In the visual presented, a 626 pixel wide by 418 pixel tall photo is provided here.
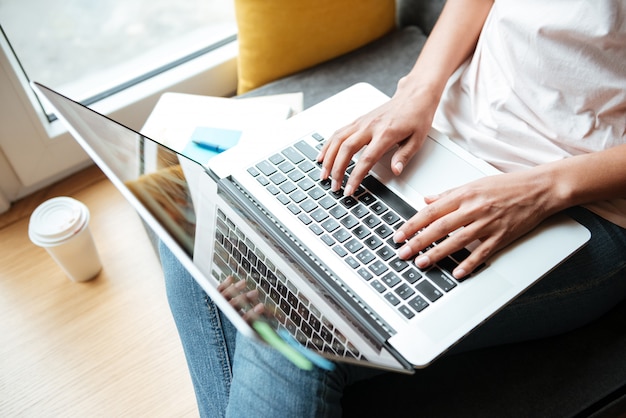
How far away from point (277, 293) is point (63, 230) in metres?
0.64

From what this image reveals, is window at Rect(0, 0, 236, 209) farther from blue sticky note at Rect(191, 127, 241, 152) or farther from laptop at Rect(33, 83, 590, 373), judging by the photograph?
laptop at Rect(33, 83, 590, 373)

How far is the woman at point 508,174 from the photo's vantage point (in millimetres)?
754

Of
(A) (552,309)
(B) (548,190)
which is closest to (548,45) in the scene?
(B) (548,190)

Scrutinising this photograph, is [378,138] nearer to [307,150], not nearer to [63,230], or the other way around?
[307,150]

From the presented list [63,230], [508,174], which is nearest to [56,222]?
[63,230]

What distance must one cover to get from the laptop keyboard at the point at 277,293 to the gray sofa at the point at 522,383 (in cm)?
19

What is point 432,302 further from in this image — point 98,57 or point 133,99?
point 98,57

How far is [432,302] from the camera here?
2.33 ft

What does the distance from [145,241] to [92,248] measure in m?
0.16

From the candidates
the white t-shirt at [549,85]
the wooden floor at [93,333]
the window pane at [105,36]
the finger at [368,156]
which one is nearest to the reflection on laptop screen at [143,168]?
the finger at [368,156]

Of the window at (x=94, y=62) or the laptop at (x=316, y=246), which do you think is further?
the window at (x=94, y=62)

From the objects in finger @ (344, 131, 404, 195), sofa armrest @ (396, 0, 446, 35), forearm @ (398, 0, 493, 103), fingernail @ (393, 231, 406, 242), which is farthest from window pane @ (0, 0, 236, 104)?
fingernail @ (393, 231, 406, 242)

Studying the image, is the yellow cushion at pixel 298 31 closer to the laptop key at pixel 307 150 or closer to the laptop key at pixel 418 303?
the laptop key at pixel 307 150

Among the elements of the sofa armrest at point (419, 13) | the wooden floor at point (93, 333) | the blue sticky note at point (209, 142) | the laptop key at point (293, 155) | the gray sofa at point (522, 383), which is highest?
the laptop key at point (293, 155)
